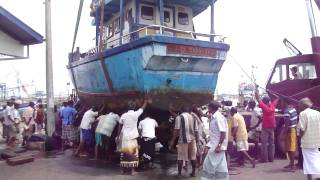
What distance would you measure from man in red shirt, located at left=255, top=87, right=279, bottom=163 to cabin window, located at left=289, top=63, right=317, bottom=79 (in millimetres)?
2066

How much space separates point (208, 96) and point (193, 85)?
724 millimetres

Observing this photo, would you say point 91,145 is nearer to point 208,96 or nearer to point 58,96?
point 208,96

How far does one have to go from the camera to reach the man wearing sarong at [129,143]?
851cm

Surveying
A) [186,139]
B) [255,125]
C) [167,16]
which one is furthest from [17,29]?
[255,125]

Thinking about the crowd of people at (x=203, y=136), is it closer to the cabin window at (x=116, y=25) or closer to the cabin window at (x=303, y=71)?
the cabin window at (x=303, y=71)

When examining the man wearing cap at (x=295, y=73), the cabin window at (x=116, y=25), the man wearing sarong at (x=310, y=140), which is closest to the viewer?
the man wearing sarong at (x=310, y=140)

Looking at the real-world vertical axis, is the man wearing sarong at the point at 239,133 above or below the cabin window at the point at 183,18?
below

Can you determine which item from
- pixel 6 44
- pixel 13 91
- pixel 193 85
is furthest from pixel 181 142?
pixel 13 91

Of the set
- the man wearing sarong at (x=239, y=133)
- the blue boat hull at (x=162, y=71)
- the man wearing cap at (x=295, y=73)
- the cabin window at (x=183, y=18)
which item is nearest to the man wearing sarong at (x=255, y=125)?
the man wearing sarong at (x=239, y=133)

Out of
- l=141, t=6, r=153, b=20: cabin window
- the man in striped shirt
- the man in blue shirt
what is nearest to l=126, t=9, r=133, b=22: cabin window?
l=141, t=6, r=153, b=20: cabin window

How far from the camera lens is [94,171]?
8.94 meters

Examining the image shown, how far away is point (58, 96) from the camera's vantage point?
3491 centimetres

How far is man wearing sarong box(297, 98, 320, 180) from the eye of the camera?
22.3 ft

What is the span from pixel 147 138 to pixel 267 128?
322 centimetres
